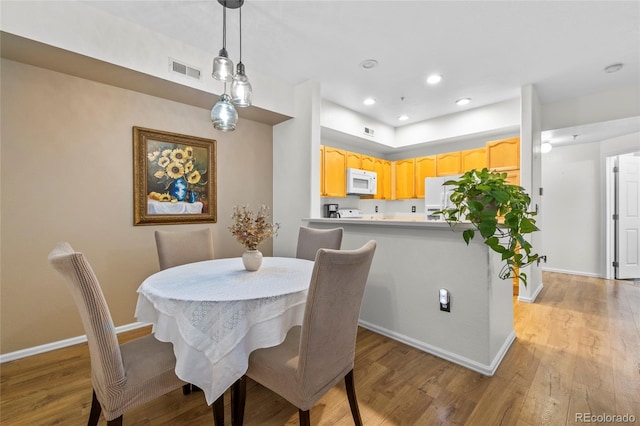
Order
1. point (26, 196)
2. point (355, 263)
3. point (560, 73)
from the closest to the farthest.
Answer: point (355, 263), point (26, 196), point (560, 73)

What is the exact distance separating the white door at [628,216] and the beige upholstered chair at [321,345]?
5399mm

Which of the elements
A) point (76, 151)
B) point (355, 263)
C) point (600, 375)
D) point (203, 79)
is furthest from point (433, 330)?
point (76, 151)

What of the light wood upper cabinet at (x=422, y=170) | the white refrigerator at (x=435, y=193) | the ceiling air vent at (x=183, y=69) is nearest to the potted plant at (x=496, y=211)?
the ceiling air vent at (x=183, y=69)

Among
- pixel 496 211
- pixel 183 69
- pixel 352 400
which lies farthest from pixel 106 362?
pixel 183 69

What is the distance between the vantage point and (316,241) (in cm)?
244

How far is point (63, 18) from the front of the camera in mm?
1934

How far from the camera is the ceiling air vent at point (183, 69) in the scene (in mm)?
2434

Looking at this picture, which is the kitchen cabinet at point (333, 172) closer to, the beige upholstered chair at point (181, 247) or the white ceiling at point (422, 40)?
the white ceiling at point (422, 40)

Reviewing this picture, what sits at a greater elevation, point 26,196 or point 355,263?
point 26,196

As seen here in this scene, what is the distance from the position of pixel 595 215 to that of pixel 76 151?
6927 mm

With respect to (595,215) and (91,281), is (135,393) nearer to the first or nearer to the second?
(91,281)

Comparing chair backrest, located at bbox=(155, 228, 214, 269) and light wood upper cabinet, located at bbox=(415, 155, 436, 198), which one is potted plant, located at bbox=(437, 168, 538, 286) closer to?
chair backrest, located at bbox=(155, 228, 214, 269)

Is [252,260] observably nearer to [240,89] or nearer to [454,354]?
[240,89]

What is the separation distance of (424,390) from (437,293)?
2.26ft
